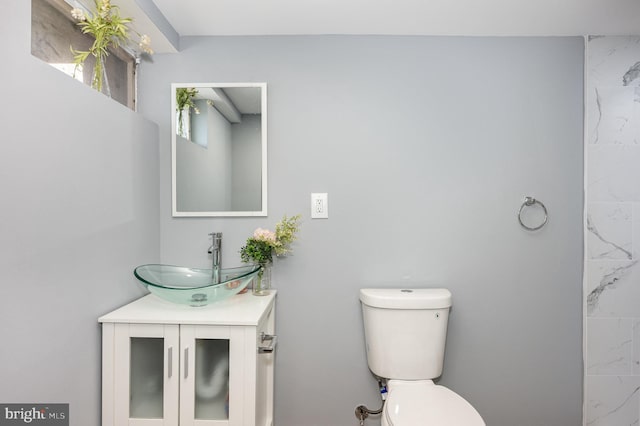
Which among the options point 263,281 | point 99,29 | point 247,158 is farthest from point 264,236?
point 99,29

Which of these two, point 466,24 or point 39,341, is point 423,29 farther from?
point 39,341

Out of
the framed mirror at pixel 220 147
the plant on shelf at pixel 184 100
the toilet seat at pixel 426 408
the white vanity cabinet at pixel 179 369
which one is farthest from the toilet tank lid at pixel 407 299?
the plant on shelf at pixel 184 100

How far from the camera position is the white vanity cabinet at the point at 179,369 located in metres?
1.23

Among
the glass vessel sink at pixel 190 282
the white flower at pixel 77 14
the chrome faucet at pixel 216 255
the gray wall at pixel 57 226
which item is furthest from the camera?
the chrome faucet at pixel 216 255

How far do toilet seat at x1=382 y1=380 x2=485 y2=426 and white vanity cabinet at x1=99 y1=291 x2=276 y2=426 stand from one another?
528mm

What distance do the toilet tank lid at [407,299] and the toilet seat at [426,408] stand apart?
0.34m

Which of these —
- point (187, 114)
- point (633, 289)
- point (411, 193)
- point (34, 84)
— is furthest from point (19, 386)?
point (633, 289)

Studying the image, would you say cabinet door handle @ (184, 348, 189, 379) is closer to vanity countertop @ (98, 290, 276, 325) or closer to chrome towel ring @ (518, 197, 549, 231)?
vanity countertop @ (98, 290, 276, 325)

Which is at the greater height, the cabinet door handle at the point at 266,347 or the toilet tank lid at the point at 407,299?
the toilet tank lid at the point at 407,299

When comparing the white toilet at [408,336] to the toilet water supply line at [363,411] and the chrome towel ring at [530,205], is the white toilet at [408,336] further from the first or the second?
the chrome towel ring at [530,205]

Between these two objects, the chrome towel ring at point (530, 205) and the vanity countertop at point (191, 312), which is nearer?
the vanity countertop at point (191, 312)

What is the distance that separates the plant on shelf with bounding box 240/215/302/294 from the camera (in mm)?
1571

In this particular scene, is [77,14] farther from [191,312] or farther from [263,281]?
[263,281]

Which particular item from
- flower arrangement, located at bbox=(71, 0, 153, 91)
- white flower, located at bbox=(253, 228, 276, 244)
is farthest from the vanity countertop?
flower arrangement, located at bbox=(71, 0, 153, 91)
